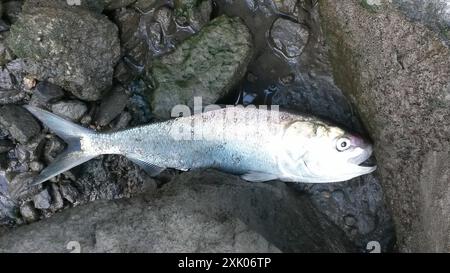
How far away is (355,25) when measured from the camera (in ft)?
11.5

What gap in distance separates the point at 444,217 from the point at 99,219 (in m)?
2.30

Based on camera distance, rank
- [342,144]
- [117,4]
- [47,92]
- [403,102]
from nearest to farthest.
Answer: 1. [403,102]
2. [342,144]
3. [47,92]
4. [117,4]

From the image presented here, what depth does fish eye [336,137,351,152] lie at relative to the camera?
3.50m

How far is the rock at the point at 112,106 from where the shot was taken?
4.18 metres

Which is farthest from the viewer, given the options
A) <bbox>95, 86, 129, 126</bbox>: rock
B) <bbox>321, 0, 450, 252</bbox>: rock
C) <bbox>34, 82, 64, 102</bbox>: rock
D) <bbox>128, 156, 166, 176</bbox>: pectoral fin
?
<bbox>95, 86, 129, 126</bbox>: rock

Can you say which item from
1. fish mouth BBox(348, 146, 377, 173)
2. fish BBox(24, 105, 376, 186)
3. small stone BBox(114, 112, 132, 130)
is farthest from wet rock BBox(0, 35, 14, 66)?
fish mouth BBox(348, 146, 377, 173)

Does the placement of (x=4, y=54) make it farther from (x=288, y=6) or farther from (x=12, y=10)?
(x=288, y=6)

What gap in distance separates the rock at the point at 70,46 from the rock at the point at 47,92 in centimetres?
6

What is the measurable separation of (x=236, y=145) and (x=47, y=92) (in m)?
1.73

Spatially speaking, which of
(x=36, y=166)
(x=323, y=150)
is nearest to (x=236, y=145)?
(x=323, y=150)

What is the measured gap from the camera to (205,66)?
13.2 feet

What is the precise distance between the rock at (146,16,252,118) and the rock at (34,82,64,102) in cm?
83

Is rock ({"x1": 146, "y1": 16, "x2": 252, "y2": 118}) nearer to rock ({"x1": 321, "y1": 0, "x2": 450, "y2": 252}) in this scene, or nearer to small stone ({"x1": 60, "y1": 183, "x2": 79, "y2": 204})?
rock ({"x1": 321, "y1": 0, "x2": 450, "y2": 252})
